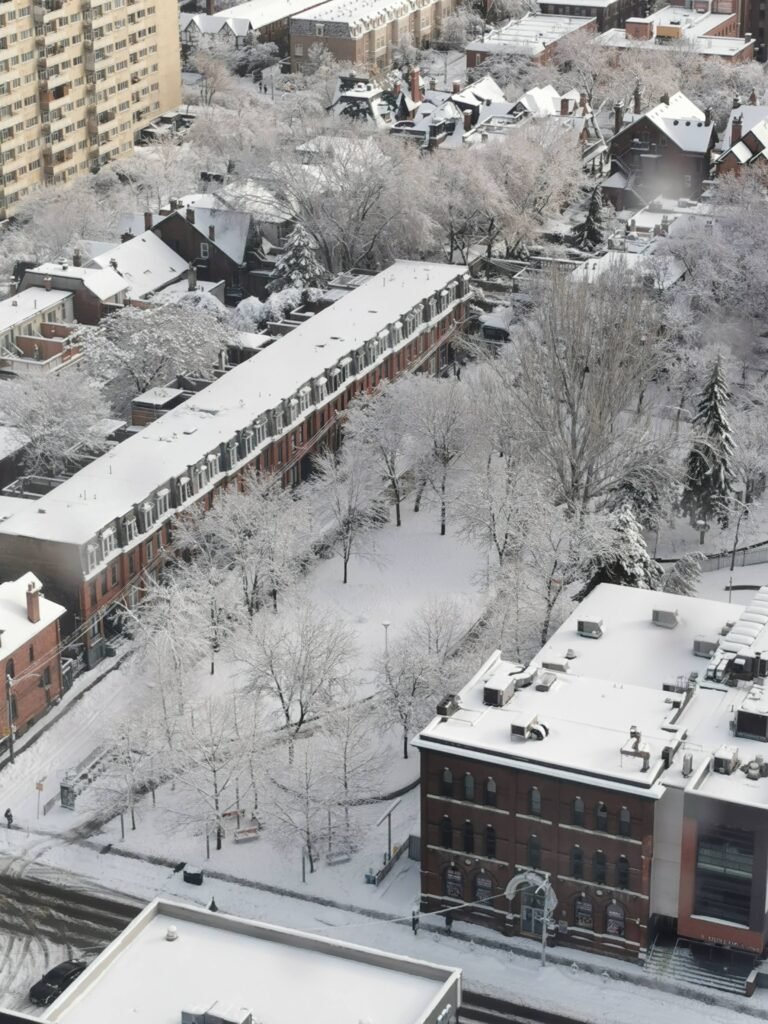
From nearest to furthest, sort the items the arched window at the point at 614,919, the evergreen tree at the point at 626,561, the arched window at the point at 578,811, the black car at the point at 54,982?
1. the black car at the point at 54,982
2. the arched window at the point at 578,811
3. the arched window at the point at 614,919
4. the evergreen tree at the point at 626,561

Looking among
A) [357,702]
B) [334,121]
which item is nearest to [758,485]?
[357,702]

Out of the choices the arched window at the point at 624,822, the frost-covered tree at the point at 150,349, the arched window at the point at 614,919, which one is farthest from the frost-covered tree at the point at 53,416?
the arched window at the point at 614,919

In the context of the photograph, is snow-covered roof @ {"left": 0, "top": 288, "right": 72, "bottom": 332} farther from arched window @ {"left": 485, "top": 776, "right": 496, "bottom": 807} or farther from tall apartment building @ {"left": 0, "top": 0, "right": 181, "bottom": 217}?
arched window @ {"left": 485, "top": 776, "right": 496, "bottom": 807}

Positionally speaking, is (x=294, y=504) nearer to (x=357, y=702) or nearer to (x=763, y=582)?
(x=357, y=702)

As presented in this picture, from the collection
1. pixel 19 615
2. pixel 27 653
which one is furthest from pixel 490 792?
pixel 19 615

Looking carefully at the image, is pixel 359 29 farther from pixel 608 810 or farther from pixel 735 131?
pixel 608 810

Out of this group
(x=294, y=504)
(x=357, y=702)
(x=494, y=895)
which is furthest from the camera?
(x=294, y=504)

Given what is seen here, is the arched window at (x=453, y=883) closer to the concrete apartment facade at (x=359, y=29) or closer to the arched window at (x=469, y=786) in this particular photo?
the arched window at (x=469, y=786)
